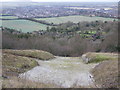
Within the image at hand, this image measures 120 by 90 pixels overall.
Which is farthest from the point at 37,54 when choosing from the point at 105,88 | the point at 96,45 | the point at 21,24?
the point at 21,24

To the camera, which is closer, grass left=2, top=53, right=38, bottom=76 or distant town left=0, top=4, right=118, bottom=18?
grass left=2, top=53, right=38, bottom=76

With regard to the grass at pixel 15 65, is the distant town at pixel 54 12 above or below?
above

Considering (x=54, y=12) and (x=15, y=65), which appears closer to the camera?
(x=15, y=65)

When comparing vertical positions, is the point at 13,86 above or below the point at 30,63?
above

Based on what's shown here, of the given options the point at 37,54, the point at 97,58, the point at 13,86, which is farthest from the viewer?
the point at 37,54

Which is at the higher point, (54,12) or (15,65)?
(54,12)

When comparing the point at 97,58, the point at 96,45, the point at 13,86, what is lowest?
the point at 96,45

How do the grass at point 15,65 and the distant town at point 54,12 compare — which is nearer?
the grass at point 15,65

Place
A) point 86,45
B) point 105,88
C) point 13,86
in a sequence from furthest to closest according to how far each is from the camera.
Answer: point 86,45, point 105,88, point 13,86

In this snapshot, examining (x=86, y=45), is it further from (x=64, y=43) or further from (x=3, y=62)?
(x=3, y=62)

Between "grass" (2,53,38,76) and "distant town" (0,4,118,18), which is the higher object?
"distant town" (0,4,118,18)

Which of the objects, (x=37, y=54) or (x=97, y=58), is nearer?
(x=97, y=58)
